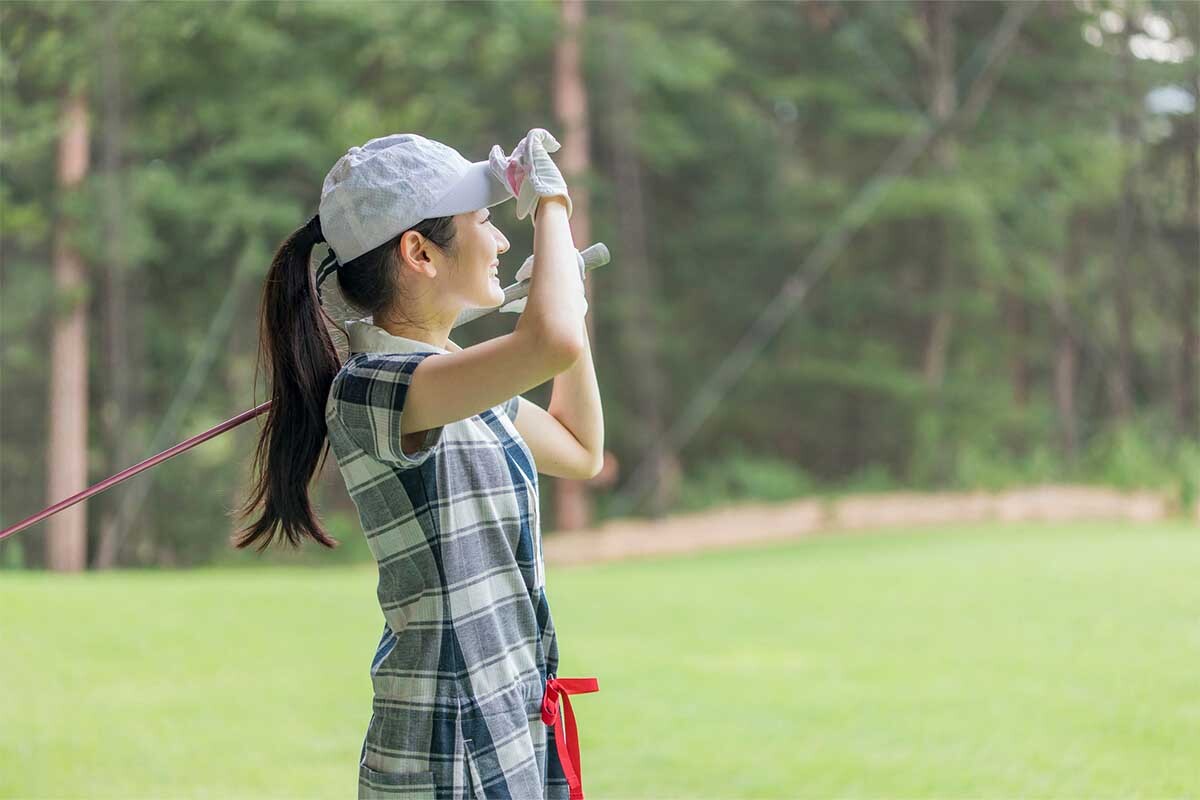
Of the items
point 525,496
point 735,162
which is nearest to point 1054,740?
point 525,496

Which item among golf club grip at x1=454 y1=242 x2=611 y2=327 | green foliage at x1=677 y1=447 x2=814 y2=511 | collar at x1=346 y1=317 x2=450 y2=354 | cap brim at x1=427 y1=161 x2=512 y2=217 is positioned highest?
cap brim at x1=427 y1=161 x2=512 y2=217

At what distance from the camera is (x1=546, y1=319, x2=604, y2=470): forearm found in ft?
4.34

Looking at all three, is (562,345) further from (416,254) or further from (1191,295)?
(1191,295)

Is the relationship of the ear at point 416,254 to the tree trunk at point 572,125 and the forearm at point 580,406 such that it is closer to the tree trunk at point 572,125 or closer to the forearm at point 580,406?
the forearm at point 580,406

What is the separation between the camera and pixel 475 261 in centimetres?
118

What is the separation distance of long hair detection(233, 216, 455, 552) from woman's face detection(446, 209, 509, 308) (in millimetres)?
12

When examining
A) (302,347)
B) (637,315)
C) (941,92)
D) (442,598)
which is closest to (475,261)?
(302,347)

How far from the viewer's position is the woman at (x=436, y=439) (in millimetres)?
1083

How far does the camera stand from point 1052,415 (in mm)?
9453

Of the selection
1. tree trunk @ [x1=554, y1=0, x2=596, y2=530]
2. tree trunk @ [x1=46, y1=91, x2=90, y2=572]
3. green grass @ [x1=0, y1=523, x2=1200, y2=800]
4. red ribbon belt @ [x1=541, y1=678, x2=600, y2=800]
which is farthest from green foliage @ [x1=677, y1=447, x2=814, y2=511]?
red ribbon belt @ [x1=541, y1=678, x2=600, y2=800]

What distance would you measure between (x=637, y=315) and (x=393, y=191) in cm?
734

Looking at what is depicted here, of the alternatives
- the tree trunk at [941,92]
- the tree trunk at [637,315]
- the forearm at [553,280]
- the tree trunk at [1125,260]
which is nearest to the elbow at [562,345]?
the forearm at [553,280]

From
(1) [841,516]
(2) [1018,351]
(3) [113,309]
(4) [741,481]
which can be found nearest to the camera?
(3) [113,309]

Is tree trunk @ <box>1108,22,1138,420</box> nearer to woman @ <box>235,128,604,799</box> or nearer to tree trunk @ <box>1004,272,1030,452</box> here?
tree trunk @ <box>1004,272,1030,452</box>
